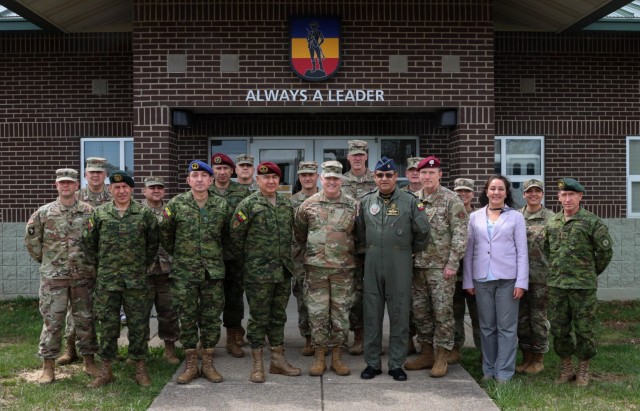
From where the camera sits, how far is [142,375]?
6332 millimetres

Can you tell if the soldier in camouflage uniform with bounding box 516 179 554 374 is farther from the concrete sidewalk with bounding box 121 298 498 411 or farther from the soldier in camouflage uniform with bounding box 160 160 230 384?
the soldier in camouflage uniform with bounding box 160 160 230 384

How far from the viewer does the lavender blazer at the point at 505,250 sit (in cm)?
646

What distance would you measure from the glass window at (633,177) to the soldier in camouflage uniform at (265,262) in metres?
6.92

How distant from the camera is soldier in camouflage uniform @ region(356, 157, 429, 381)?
6.42 metres

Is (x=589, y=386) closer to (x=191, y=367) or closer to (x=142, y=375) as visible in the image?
(x=191, y=367)

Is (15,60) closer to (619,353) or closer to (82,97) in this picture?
(82,97)

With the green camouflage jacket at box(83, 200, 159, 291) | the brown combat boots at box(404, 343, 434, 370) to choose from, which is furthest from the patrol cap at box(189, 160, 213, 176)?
the brown combat boots at box(404, 343, 434, 370)

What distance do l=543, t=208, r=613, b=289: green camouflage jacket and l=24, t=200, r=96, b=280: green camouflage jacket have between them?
170 inches

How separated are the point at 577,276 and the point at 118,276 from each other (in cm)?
412

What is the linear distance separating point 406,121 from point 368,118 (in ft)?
1.98

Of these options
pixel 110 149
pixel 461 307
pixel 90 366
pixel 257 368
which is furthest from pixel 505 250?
pixel 110 149

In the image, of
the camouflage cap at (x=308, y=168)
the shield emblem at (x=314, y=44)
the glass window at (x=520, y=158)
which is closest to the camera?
the camouflage cap at (x=308, y=168)

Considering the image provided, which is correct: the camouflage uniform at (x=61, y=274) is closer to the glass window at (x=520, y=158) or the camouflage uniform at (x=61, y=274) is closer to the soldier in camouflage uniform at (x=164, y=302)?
the soldier in camouflage uniform at (x=164, y=302)

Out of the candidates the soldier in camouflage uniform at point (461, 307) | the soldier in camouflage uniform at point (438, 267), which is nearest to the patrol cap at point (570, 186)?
the soldier in camouflage uniform at point (438, 267)
